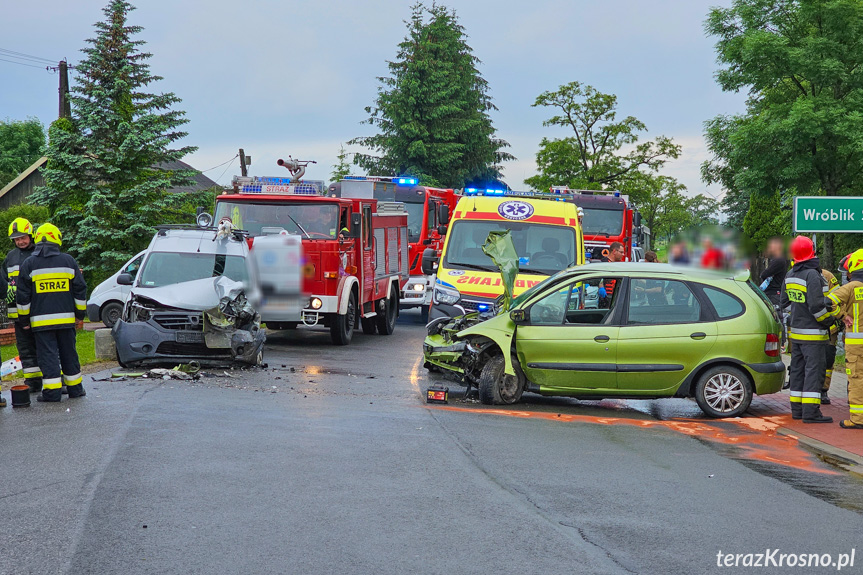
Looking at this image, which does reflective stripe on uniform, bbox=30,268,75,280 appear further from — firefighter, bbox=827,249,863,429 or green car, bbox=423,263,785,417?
firefighter, bbox=827,249,863,429

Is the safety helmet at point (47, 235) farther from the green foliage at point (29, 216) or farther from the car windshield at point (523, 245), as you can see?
the green foliage at point (29, 216)

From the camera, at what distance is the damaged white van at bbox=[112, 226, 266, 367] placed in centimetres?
1294

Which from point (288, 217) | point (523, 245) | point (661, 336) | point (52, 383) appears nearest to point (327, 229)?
point (288, 217)

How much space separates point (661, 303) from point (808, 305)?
1564 millimetres

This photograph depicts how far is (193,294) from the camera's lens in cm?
1329

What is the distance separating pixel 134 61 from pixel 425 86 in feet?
73.3

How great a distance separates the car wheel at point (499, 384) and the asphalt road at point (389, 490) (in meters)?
0.19

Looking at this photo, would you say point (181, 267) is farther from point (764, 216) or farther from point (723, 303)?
point (764, 216)

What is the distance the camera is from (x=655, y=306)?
10.9 meters

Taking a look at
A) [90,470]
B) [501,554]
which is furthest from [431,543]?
[90,470]

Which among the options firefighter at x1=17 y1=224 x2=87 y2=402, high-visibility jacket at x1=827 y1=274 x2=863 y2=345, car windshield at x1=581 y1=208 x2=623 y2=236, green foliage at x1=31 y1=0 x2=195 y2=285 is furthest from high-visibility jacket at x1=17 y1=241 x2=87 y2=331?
green foliage at x1=31 y1=0 x2=195 y2=285

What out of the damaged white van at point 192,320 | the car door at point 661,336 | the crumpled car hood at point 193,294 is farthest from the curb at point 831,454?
the crumpled car hood at point 193,294

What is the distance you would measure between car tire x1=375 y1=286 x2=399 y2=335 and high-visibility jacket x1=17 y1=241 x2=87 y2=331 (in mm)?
10232

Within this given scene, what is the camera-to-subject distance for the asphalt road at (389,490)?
5.50 m
